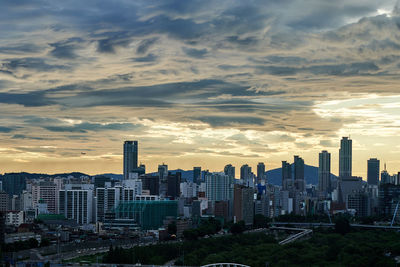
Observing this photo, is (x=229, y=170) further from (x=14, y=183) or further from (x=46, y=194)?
(x=46, y=194)

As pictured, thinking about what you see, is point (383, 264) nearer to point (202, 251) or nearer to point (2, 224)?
point (202, 251)

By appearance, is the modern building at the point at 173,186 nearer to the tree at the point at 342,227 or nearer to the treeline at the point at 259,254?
the tree at the point at 342,227

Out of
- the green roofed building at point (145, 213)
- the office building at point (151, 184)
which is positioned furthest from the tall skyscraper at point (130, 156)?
the green roofed building at point (145, 213)

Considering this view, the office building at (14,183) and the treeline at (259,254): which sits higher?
the office building at (14,183)

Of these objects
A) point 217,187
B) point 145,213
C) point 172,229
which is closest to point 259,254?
point 172,229

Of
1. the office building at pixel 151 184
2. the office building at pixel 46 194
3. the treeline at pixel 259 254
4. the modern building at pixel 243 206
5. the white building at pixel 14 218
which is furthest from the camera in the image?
the office building at pixel 151 184

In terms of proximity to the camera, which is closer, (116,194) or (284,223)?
(284,223)

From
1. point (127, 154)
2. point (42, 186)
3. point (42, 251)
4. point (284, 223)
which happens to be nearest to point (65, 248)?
point (42, 251)
